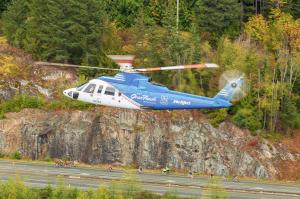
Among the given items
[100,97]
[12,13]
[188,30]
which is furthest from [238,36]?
[100,97]

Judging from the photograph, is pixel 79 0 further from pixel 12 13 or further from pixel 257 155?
pixel 257 155

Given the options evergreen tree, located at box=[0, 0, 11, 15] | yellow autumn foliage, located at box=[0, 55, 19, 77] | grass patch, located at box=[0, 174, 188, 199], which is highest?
evergreen tree, located at box=[0, 0, 11, 15]

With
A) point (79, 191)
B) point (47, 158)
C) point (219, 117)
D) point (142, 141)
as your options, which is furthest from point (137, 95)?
point (47, 158)

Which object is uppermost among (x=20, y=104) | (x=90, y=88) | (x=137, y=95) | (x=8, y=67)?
(x=8, y=67)

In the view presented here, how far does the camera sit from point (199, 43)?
62.2 meters

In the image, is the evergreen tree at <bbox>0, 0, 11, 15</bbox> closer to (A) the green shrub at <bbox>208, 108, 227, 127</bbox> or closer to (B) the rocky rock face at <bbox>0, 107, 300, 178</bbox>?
(B) the rocky rock face at <bbox>0, 107, 300, 178</bbox>

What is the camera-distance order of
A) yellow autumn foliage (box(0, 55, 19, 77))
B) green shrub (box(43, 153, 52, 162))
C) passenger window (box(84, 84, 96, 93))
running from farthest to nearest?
yellow autumn foliage (box(0, 55, 19, 77)) → green shrub (box(43, 153, 52, 162)) → passenger window (box(84, 84, 96, 93))

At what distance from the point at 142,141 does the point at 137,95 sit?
2440 centimetres

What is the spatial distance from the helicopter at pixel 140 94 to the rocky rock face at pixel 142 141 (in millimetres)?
22587

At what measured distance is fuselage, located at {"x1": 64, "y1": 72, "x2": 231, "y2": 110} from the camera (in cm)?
3419

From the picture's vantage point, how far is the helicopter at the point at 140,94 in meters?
34.2

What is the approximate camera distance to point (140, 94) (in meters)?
34.6

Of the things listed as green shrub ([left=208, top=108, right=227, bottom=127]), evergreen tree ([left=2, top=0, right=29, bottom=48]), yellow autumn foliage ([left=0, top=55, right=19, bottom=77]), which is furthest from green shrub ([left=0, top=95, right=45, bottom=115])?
green shrub ([left=208, top=108, right=227, bottom=127])

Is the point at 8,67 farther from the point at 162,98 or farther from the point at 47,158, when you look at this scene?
the point at 162,98
